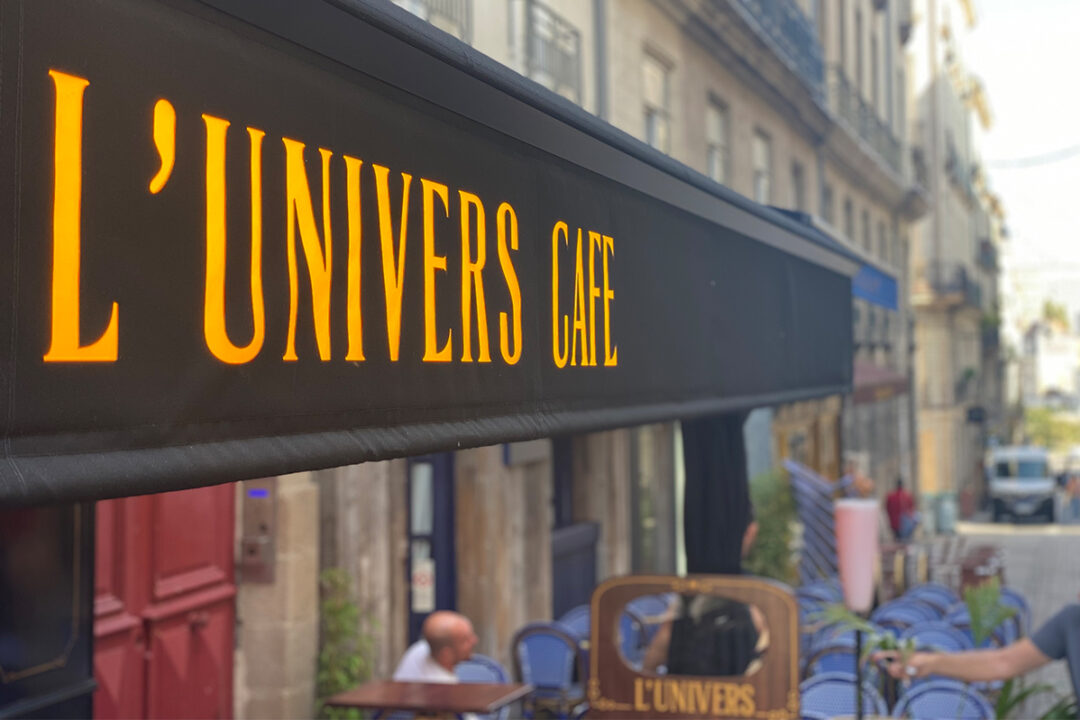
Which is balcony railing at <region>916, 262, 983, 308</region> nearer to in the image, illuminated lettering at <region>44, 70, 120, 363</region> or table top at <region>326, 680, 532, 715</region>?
table top at <region>326, 680, 532, 715</region>

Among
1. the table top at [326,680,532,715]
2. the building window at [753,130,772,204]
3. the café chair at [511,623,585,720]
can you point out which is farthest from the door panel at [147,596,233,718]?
the building window at [753,130,772,204]

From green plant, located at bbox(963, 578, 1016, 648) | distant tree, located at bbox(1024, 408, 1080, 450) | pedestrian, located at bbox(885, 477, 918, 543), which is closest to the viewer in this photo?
green plant, located at bbox(963, 578, 1016, 648)

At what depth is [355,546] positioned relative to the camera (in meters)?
8.42

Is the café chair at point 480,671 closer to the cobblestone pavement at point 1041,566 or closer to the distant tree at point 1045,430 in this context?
the cobblestone pavement at point 1041,566

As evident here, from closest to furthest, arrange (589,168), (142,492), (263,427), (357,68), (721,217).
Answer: (142,492) → (263,427) → (357,68) → (589,168) → (721,217)

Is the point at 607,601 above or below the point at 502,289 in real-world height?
below

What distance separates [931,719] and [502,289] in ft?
14.1

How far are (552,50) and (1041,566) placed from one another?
17.3 metres

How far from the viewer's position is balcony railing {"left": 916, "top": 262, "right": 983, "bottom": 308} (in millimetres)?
42000

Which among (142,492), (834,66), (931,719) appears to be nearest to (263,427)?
(142,492)

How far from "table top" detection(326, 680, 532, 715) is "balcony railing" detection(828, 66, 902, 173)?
19807 mm

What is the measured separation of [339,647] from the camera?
8.11 meters

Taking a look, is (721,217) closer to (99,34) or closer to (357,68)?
(357,68)

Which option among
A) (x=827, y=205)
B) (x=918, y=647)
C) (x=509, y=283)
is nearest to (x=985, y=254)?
(x=827, y=205)
